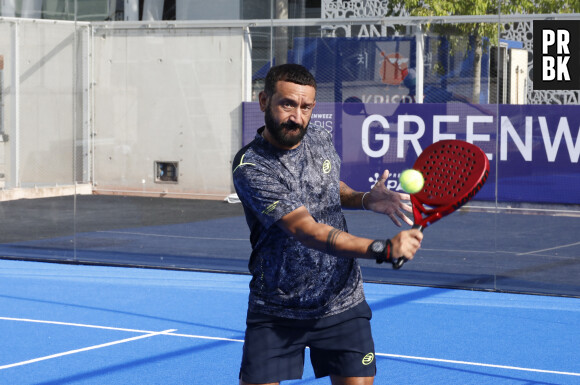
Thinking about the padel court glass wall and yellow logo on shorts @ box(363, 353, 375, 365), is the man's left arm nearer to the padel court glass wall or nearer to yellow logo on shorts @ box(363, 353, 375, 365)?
yellow logo on shorts @ box(363, 353, 375, 365)

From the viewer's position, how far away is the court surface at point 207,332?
6852mm

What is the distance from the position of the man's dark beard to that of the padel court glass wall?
612cm

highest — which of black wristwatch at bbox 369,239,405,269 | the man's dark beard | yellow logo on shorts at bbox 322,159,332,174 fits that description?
the man's dark beard

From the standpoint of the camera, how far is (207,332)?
8.19 m

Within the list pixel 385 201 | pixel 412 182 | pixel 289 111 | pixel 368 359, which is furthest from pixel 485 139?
pixel 412 182

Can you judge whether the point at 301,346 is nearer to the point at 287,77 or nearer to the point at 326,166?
the point at 326,166

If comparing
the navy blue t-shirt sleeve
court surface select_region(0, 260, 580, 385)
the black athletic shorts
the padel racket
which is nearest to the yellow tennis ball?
the padel racket

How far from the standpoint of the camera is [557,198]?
994 cm

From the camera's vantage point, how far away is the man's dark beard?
407 centimetres

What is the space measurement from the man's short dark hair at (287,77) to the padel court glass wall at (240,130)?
6069 millimetres

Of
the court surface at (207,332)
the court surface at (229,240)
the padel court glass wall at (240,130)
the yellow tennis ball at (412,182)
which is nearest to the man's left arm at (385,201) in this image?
the yellow tennis ball at (412,182)

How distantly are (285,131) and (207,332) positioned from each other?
4.38m

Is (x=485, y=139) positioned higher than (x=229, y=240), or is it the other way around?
(x=485, y=139)

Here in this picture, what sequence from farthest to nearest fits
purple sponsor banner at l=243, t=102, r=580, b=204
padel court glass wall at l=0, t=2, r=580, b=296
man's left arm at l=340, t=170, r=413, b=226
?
padel court glass wall at l=0, t=2, r=580, b=296, purple sponsor banner at l=243, t=102, r=580, b=204, man's left arm at l=340, t=170, r=413, b=226
